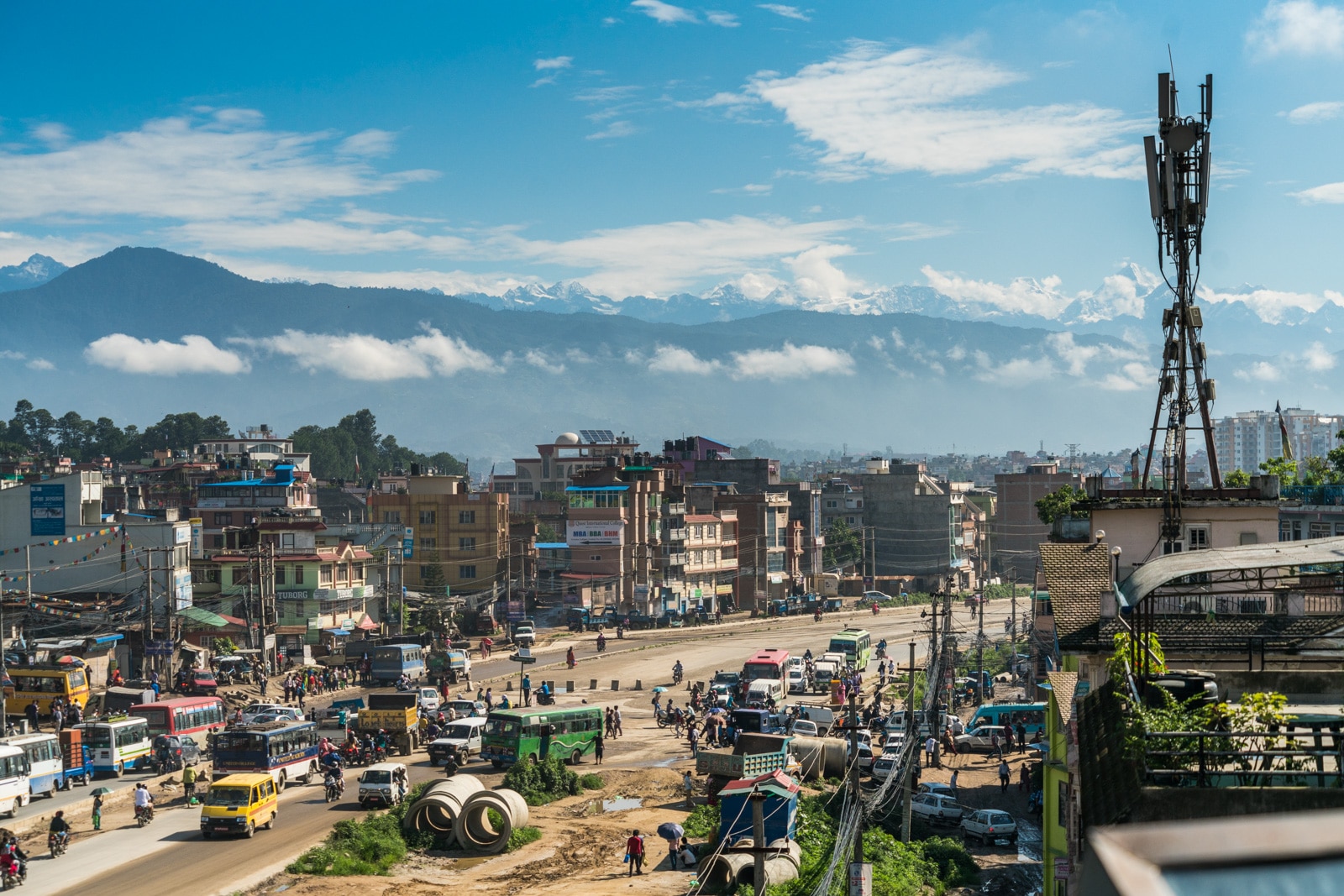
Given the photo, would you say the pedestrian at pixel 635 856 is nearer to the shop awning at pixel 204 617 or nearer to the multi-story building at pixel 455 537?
the shop awning at pixel 204 617

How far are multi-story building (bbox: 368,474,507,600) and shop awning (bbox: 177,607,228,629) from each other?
29257mm

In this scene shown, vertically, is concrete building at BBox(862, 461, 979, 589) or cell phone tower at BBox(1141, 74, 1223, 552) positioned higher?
cell phone tower at BBox(1141, 74, 1223, 552)

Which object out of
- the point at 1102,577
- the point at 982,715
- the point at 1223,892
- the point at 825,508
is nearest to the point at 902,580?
the point at 825,508

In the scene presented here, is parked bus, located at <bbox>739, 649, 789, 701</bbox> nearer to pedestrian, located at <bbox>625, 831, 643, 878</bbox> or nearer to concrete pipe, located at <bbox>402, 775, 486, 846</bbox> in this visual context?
concrete pipe, located at <bbox>402, 775, 486, 846</bbox>

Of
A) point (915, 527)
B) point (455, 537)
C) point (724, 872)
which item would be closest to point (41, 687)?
point (724, 872)

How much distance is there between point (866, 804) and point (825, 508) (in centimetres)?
12148

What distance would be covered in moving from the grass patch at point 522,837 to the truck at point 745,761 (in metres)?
5.76

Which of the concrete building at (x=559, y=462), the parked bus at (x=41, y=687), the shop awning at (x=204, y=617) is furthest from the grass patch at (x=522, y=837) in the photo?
the concrete building at (x=559, y=462)

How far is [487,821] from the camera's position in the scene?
40.2 meters

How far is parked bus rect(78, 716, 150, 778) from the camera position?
48.3 m

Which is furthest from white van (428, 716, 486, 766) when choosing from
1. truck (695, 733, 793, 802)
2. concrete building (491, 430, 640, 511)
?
concrete building (491, 430, 640, 511)

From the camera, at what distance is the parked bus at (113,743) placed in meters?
48.3

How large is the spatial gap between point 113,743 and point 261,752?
6688 millimetres

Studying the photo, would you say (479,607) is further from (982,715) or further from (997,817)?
(997,817)
